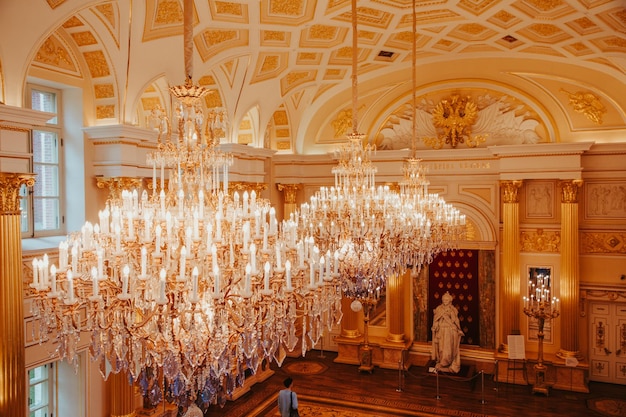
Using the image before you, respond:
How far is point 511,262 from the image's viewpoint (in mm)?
11969

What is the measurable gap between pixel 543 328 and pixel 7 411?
1013cm

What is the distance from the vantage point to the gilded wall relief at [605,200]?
11523 millimetres

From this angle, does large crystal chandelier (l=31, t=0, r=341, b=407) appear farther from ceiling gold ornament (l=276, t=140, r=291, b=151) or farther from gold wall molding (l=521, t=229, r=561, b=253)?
ceiling gold ornament (l=276, t=140, r=291, b=151)

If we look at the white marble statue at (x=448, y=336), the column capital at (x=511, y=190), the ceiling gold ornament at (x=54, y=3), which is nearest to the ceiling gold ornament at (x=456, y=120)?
the column capital at (x=511, y=190)

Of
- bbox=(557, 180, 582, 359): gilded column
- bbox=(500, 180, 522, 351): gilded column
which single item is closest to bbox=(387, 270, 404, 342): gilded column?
bbox=(500, 180, 522, 351): gilded column

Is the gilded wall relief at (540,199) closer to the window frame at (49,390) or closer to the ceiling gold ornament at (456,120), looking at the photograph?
the ceiling gold ornament at (456,120)

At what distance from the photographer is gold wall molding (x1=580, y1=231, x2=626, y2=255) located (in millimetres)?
11508

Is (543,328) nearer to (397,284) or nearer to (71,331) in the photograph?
(397,284)

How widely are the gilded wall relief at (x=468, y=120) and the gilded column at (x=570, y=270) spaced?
145cm

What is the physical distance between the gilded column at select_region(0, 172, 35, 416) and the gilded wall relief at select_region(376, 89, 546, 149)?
9.20 m

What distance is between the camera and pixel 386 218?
6.88m

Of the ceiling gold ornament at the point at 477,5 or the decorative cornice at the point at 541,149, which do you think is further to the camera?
the decorative cornice at the point at 541,149

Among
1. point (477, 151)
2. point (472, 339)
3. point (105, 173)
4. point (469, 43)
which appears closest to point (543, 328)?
point (472, 339)

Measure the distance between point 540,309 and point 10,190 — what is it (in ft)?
32.0
